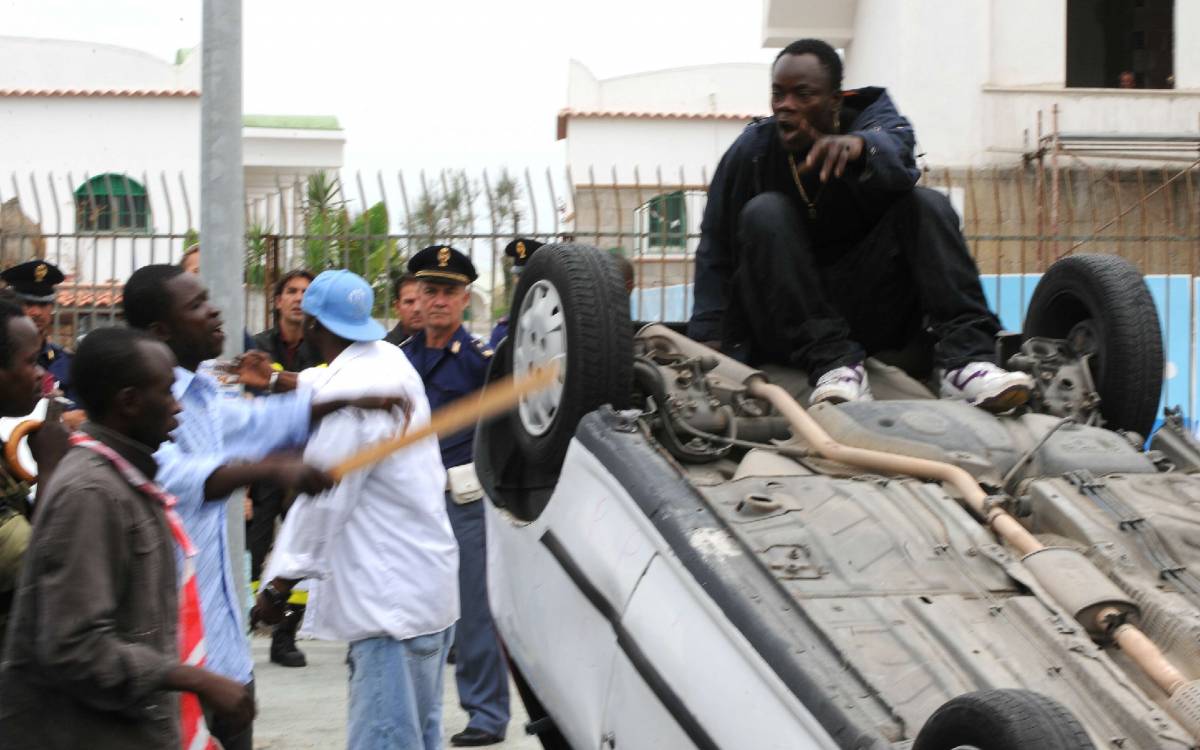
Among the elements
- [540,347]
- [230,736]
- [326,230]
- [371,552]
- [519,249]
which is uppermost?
[326,230]

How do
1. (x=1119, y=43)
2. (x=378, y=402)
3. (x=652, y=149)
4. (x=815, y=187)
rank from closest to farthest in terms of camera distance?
(x=378, y=402)
(x=815, y=187)
(x=1119, y=43)
(x=652, y=149)

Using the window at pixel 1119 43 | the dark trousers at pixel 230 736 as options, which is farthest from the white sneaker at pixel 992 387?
the window at pixel 1119 43

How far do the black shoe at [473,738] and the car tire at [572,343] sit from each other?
5.95ft

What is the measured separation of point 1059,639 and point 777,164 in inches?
96.4

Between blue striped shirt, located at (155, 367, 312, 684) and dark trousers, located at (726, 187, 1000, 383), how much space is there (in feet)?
5.62

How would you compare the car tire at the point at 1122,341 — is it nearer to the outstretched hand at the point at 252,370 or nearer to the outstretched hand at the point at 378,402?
the outstretched hand at the point at 378,402

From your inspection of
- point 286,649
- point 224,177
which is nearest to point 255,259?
point 286,649

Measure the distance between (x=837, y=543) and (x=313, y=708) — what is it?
3.76 metres

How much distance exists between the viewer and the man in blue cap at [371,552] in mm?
4938

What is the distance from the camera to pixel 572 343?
484 cm

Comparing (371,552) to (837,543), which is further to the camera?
(371,552)

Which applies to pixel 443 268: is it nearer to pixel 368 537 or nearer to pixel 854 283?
pixel 854 283

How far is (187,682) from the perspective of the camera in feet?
10.3

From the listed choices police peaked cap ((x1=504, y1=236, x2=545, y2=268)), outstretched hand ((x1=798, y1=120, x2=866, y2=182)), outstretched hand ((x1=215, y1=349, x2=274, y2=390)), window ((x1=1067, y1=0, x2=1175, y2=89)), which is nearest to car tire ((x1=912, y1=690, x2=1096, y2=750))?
outstretched hand ((x1=798, y1=120, x2=866, y2=182))
